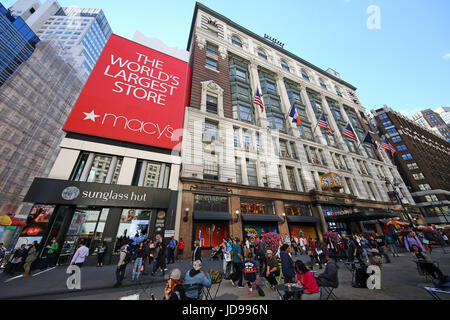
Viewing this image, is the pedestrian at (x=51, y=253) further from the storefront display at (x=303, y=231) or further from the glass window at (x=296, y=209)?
the storefront display at (x=303, y=231)

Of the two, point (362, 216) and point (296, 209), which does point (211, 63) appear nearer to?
point (296, 209)

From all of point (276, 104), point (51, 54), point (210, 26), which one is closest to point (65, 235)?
point (276, 104)

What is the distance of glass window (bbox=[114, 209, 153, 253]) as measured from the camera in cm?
1316

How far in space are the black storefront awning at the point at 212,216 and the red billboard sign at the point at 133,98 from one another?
22.9 ft

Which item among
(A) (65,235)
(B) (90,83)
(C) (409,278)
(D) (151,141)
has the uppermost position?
(B) (90,83)

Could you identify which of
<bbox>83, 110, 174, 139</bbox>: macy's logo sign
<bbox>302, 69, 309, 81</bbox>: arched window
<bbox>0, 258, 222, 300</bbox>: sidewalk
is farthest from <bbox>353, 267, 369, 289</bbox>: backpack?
<bbox>302, 69, 309, 81</bbox>: arched window

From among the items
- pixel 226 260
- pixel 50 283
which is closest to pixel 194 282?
pixel 226 260

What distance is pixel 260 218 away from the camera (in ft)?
57.5

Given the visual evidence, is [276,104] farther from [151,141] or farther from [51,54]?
[51,54]

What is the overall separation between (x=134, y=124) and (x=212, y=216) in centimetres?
1149

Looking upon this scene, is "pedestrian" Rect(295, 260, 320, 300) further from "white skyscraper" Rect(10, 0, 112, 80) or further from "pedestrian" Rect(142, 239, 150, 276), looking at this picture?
"white skyscraper" Rect(10, 0, 112, 80)

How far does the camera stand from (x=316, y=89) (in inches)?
1476

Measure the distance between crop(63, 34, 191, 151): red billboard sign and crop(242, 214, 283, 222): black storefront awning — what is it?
33.1ft

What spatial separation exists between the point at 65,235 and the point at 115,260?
3973mm
